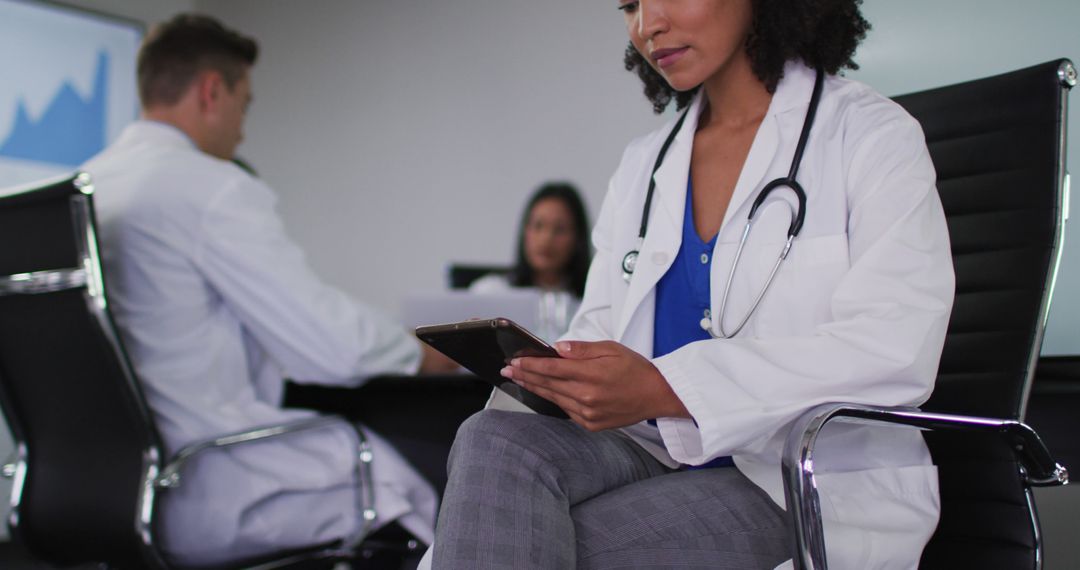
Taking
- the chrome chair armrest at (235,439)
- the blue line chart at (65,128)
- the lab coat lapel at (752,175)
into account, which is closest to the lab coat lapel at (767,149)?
the lab coat lapel at (752,175)

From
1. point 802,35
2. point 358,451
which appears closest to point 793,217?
point 802,35

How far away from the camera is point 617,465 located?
1120 mm

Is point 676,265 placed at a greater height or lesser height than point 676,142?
lesser

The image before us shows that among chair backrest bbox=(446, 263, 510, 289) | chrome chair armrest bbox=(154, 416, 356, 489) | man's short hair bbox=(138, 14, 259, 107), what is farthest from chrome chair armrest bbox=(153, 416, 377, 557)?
chair backrest bbox=(446, 263, 510, 289)

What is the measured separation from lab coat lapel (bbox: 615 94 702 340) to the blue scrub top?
0.06ft

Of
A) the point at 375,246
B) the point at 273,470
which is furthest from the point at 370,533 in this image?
the point at 375,246

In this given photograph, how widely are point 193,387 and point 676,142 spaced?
108 centimetres

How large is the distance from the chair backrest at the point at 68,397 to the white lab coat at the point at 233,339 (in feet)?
0.40

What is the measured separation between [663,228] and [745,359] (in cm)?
32

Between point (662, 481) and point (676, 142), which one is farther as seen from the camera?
point (676, 142)

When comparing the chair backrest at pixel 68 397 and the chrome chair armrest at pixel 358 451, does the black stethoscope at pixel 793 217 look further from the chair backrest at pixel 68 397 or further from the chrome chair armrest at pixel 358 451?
the chair backrest at pixel 68 397

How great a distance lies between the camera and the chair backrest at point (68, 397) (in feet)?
5.17

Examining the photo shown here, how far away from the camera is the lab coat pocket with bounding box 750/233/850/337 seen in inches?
44.4

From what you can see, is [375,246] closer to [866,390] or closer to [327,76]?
[327,76]
